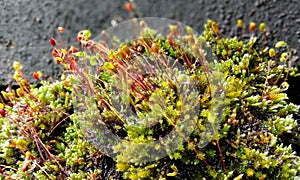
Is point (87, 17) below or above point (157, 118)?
above

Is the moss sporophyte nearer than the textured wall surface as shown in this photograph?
Yes

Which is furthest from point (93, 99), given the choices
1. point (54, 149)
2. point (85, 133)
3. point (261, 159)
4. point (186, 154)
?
point (261, 159)

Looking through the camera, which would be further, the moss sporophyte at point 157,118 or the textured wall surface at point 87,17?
the textured wall surface at point 87,17

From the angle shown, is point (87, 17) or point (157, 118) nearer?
point (157, 118)

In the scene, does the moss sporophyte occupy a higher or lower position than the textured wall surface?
lower

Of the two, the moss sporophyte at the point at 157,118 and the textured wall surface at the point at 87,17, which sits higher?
the textured wall surface at the point at 87,17
